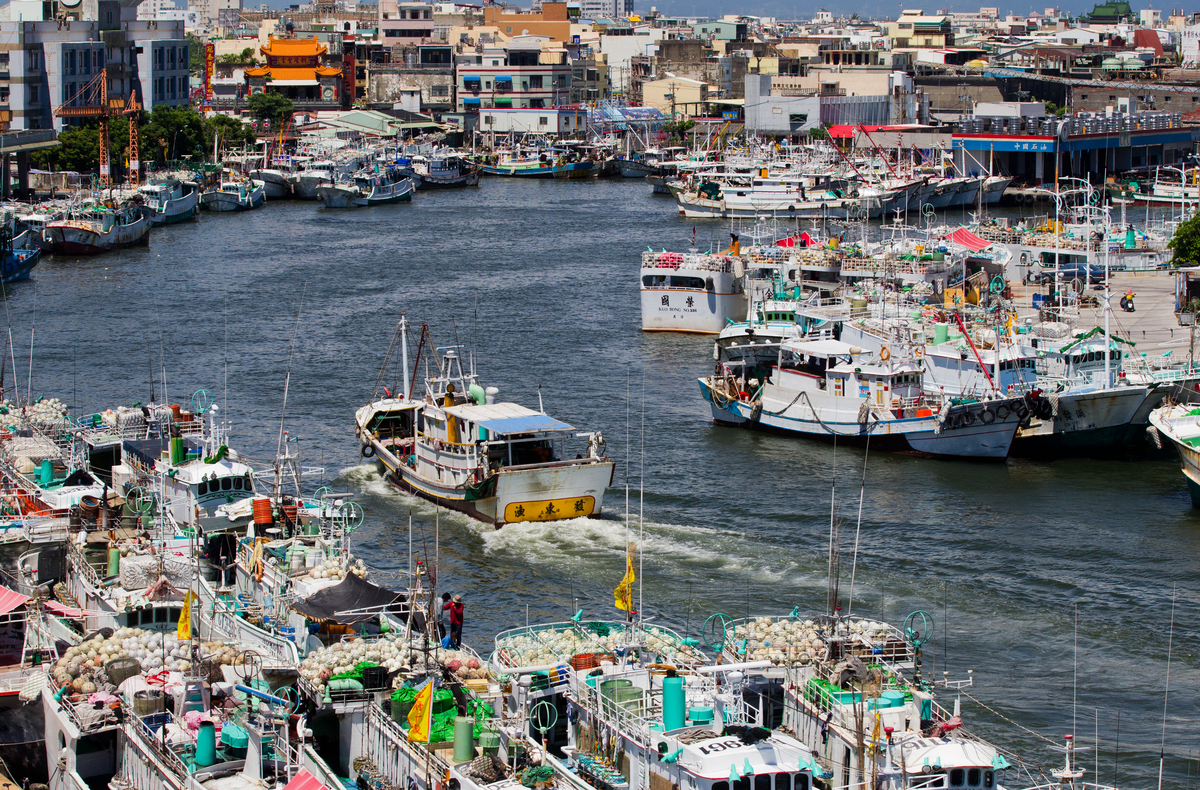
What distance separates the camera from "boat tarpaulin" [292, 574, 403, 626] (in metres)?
16.0

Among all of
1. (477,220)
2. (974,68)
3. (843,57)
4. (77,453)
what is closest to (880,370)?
(77,453)

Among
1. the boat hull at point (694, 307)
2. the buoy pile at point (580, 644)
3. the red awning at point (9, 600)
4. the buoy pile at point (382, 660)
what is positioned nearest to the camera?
the buoy pile at point (382, 660)

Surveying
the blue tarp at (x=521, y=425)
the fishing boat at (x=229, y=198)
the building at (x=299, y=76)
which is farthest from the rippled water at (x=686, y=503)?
the building at (x=299, y=76)

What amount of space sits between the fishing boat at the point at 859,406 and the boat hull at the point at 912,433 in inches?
0.7

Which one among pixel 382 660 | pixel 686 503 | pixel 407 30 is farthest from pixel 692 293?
pixel 407 30

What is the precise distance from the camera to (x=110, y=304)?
42719 millimetres

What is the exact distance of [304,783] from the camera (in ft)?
40.4

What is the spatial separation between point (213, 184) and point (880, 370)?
4733 cm

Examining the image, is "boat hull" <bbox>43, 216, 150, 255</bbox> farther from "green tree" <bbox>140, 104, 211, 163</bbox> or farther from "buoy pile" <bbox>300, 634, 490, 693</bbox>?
"buoy pile" <bbox>300, 634, 490, 693</bbox>

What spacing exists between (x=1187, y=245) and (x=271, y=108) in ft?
205

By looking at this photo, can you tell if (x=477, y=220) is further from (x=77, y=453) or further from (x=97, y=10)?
(x=77, y=453)

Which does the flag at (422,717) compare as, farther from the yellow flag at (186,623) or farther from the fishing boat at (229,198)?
the fishing boat at (229,198)

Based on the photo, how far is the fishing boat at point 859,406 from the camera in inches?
1059

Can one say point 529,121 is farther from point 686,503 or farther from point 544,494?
point 544,494
